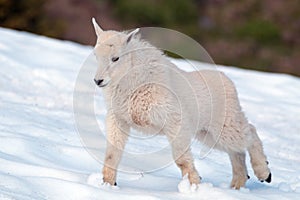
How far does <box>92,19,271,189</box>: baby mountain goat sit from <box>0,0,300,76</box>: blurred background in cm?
1529

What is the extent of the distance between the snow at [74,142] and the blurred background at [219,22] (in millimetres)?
10319

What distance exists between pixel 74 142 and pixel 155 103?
1.73 m

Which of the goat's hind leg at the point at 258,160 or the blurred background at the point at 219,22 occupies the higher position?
the goat's hind leg at the point at 258,160

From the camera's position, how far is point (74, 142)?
23.1 ft

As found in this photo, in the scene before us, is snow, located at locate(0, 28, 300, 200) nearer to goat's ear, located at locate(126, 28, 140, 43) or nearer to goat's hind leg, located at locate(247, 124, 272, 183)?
goat's hind leg, located at locate(247, 124, 272, 183)

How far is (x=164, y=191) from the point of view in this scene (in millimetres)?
5672

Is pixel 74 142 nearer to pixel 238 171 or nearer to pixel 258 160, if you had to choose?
pixel 238 171

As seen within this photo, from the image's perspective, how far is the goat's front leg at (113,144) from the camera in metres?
5.64

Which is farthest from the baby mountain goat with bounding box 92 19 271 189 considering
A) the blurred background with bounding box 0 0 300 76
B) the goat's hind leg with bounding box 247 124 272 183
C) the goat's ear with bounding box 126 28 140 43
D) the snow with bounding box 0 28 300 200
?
the blurred background with bounding box 0 0 300 76

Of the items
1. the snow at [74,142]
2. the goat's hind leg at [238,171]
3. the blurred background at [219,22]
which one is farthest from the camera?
the blurred background at [219,22]

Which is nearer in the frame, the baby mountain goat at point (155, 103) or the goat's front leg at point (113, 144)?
the baby mountain goat at point (155, 103)

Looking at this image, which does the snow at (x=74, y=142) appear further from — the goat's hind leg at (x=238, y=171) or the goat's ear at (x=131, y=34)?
the goat's ear at (x=131, y=34)

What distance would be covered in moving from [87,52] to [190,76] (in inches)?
253

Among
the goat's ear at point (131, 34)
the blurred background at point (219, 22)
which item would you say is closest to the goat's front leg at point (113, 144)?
the goat's ear at point (131, 34)
